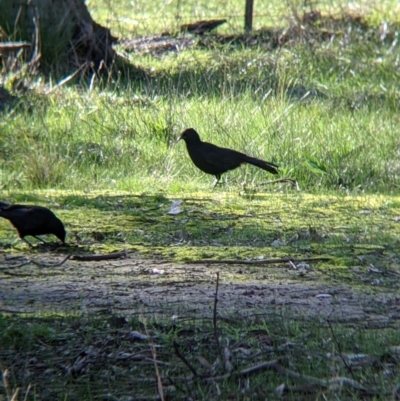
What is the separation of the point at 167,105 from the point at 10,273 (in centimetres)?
575

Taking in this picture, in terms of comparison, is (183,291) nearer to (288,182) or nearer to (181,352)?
(181,352)

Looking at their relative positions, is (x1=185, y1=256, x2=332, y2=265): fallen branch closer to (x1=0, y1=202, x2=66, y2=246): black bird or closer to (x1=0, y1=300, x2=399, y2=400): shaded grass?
(x1=0, y1=202, x2=66, y2=246): black bird

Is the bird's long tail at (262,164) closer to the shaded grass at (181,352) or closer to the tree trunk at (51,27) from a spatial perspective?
the shaded grass at (181,352)

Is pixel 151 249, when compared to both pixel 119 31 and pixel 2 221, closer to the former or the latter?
pixel 2 221

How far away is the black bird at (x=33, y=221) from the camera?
583 centimetres

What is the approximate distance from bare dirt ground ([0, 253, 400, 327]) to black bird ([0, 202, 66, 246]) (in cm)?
23

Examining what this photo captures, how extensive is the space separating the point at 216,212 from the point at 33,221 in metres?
1.75

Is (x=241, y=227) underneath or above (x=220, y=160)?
above

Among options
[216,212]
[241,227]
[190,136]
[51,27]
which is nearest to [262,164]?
[190,136]

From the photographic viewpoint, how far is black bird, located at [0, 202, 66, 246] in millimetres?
5828

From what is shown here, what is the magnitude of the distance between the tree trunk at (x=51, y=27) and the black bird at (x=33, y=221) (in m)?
6.59

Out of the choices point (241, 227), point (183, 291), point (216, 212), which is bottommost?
point (216, 212)

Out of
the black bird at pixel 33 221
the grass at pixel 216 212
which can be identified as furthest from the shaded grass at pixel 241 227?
the black bird at pixel 33 221

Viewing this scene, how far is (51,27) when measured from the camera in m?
12.6
